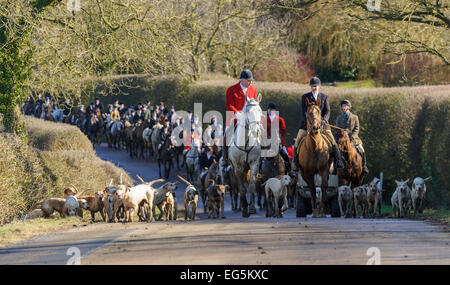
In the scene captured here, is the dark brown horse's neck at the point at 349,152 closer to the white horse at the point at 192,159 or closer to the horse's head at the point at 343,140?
the horse's head at the point at 343,140

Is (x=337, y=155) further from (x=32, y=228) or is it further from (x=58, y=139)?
(x=58, y=139)

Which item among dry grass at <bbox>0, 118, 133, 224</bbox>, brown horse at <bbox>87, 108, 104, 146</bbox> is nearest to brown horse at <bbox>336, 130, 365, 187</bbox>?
dry grass at <bbox>0, 118, 133, 224</bbox>

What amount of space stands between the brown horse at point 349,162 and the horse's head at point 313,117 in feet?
7.57

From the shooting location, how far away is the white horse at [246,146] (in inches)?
557

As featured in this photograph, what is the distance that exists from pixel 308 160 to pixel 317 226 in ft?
9.10

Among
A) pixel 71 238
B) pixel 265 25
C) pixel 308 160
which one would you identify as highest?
pixel 265 25

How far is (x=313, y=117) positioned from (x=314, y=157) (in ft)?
2.81

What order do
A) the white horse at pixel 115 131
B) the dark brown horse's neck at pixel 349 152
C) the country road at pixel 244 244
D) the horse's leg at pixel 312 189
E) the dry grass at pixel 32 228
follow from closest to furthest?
the country road at pixel 244 244, the dry grass at pixel 32 228, the horse's leg at pixel 312 189, the dark brown horse's neck at pixel 349 152, the white horse at pixel 115 131

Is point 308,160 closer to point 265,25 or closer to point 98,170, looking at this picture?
point 98,170

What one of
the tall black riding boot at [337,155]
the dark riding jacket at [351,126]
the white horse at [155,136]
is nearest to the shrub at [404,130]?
the dark riding jacket at [351,126]

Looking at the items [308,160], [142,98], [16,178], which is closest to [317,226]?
[308,160]

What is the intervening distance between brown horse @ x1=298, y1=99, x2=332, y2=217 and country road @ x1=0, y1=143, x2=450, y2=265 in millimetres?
1978

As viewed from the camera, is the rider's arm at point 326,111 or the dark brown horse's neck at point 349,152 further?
the dark brown horse's neck at point 349,152
